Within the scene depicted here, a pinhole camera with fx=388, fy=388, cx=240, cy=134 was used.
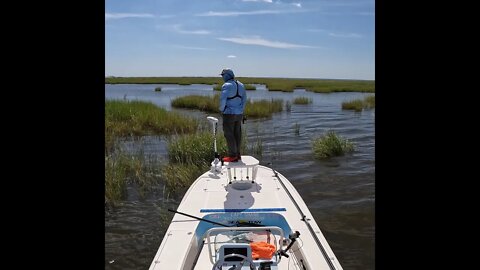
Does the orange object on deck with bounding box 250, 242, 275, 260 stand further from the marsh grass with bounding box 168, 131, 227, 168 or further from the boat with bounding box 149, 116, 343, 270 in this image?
the marsh grass with bounding box 168, 131, 227, 168

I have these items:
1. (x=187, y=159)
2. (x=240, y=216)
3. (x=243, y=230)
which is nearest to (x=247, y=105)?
(x=187, y=159)

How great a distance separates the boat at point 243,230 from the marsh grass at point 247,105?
584 inches

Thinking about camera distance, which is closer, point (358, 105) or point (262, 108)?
point (262, 108)

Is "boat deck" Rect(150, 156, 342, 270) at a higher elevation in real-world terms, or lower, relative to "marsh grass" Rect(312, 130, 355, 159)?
lower

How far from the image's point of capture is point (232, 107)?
7.00 meters

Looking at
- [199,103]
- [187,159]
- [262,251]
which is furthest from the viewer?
[199,103]

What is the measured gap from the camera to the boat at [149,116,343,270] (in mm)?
3795

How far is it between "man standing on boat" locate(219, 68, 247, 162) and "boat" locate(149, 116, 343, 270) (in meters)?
0.38

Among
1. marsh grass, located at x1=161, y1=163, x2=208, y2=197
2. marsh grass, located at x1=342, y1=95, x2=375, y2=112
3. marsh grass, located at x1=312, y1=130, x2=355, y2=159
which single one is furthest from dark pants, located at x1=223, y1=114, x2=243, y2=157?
Answer: marsh grass, located at x1=342, y1=95, x2=375, y2=112

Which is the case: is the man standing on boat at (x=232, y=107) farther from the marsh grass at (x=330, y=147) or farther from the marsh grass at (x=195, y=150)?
the marsh grass at (x=330, y=147)

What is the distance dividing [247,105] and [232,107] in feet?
53.2

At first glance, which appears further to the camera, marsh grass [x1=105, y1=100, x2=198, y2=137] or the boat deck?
marsh grass [x1=105, y1=100, x2=198, y2=137]

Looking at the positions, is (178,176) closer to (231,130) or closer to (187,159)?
(187,159)
